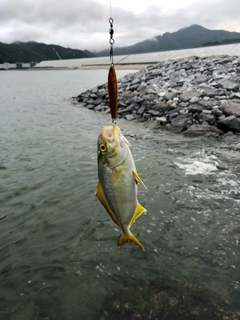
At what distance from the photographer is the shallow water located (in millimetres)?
5160

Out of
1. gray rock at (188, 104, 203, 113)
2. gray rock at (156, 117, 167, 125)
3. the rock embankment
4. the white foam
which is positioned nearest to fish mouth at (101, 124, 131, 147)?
the white foam

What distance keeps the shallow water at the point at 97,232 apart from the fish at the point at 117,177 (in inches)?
75.8

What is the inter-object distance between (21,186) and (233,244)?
6957 millimetres

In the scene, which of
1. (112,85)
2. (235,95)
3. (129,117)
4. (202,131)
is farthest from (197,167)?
(129,117)

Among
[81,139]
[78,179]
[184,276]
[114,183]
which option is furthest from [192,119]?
[114,183]

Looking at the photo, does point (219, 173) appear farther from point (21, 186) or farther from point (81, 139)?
point (81, 139)

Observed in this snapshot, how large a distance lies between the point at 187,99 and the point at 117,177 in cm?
1723

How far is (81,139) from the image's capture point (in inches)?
626

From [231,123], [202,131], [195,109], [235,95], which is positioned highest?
[235,95]

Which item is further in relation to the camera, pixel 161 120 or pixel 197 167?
pixel 161 120

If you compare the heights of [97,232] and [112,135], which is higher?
[112,135]

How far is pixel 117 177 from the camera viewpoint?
3607 millimetres

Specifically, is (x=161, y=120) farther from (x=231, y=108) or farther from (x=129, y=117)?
(x=231, y=108)

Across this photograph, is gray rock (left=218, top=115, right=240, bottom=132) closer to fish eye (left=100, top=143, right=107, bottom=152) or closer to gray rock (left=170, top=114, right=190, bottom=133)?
gray rock (left=170, top=114, right=190, bottom=133)
